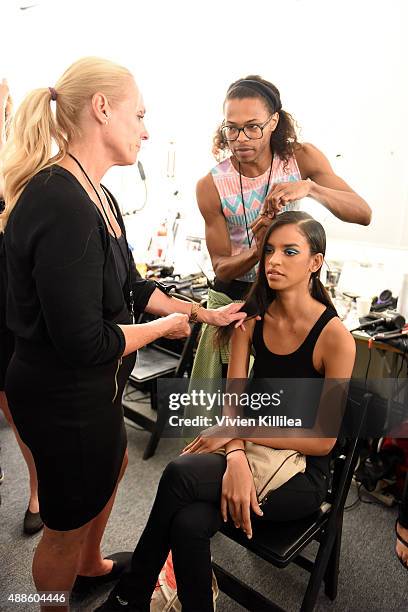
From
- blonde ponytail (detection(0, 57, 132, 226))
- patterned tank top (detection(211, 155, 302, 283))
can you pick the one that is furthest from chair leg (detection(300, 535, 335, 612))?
blonde ponytail (detection(0, 57, 132, 226))

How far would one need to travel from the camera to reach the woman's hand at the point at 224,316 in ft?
4.48

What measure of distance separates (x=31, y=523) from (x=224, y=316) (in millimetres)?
1184

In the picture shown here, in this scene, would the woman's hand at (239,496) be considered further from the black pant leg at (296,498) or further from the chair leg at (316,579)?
the chair leg at (316,579)

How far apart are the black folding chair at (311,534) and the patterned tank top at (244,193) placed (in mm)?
550

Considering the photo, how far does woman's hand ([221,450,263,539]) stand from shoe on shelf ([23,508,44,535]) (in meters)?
0.98

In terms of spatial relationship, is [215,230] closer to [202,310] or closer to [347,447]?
[202,310]

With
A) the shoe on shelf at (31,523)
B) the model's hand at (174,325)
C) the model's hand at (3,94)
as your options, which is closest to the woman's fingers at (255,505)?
the model's hand at (174,325)

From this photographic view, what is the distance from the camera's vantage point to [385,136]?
2369 millimetres

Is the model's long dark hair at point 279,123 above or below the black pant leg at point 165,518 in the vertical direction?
above

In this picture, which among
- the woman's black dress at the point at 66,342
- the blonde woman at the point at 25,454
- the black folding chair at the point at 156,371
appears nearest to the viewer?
the woman's black dress at the point at 66,342

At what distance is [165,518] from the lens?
117 centimetres

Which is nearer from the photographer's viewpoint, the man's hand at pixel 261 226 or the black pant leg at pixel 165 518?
the black pant leg at pixel 165 518

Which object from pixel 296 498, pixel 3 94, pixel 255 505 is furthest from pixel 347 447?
pixel 3 94

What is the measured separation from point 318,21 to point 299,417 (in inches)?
88.2
